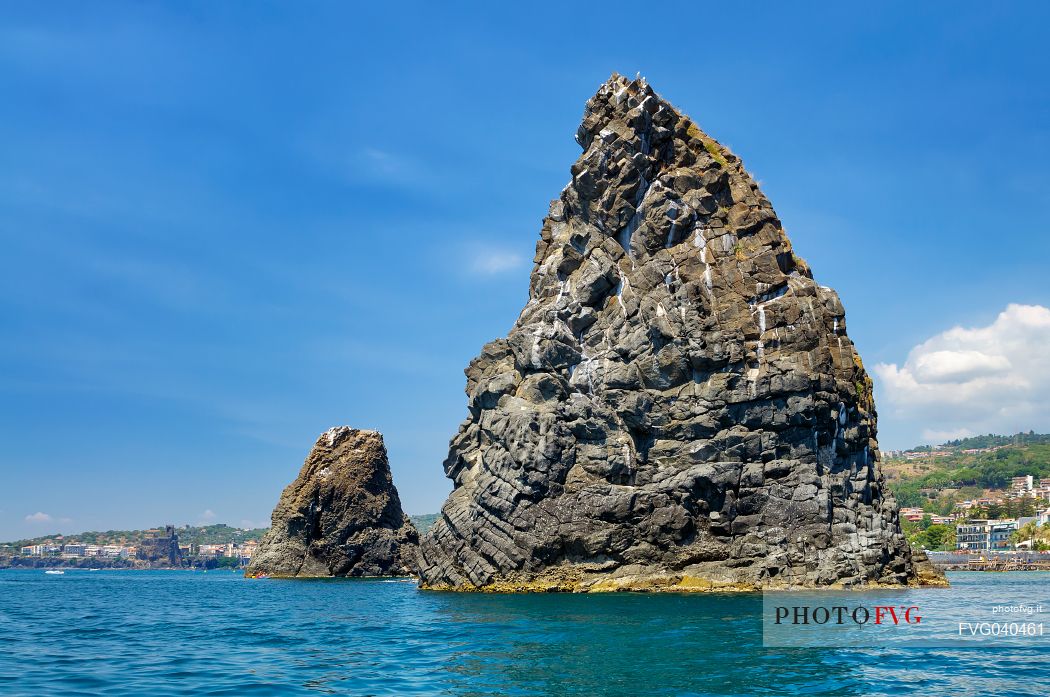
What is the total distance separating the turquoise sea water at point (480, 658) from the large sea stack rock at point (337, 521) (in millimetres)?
67666

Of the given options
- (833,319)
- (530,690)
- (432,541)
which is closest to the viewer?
(530,690)

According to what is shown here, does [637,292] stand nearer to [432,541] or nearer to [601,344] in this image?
[601,344]

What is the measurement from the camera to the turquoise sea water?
73.6 feet

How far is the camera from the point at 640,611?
43812 millimetres

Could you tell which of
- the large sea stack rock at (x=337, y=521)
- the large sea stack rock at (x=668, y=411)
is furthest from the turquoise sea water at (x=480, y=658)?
the large sea stack rock at (x=337, y=521)

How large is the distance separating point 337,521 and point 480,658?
90.9 m

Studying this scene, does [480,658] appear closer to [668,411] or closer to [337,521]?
[668,411]

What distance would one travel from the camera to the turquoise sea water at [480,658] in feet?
73.6

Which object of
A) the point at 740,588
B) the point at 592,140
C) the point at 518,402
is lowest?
the point at 740,588

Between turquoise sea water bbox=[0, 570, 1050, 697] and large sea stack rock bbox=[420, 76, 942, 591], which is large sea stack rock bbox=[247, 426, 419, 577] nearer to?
large sea stack rock bbox=[420, 76, 942, 591]

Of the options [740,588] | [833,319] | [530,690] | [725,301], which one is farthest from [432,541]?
[530,690]

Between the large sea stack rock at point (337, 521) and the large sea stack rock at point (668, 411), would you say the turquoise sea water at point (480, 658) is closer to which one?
the large sea stack rock at point (668, 411)

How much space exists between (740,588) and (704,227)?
2811cm

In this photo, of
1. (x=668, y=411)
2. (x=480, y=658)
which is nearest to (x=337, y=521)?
(x=668, y=411)
